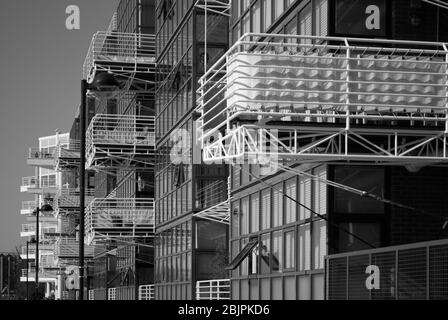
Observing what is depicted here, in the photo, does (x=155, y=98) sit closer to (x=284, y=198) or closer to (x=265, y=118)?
(x=284, y=198)

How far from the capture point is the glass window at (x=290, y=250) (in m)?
25.5

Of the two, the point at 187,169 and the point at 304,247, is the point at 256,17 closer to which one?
the point at 304,247

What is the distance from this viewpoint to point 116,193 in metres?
57.5

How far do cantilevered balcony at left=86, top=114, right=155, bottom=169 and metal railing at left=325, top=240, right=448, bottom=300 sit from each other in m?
26.4

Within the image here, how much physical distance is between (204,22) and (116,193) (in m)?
20.2

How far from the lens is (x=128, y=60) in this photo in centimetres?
4828

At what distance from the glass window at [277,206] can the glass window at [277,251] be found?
0.29 meters

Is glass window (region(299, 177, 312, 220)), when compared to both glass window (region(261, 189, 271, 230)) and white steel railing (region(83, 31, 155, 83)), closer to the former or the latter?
glass window (region(261, 189, 271, 230))

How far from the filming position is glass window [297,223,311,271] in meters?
24.4

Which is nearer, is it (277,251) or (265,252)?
(277,251)

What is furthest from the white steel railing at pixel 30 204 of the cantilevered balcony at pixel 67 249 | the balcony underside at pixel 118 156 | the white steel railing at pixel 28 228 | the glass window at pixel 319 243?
the glass window at pixel 319 243

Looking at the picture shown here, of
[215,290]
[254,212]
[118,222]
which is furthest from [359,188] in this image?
[118,222]

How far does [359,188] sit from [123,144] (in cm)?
2620

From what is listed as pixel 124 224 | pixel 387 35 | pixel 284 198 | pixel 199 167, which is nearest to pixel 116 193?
pixel 124 224
